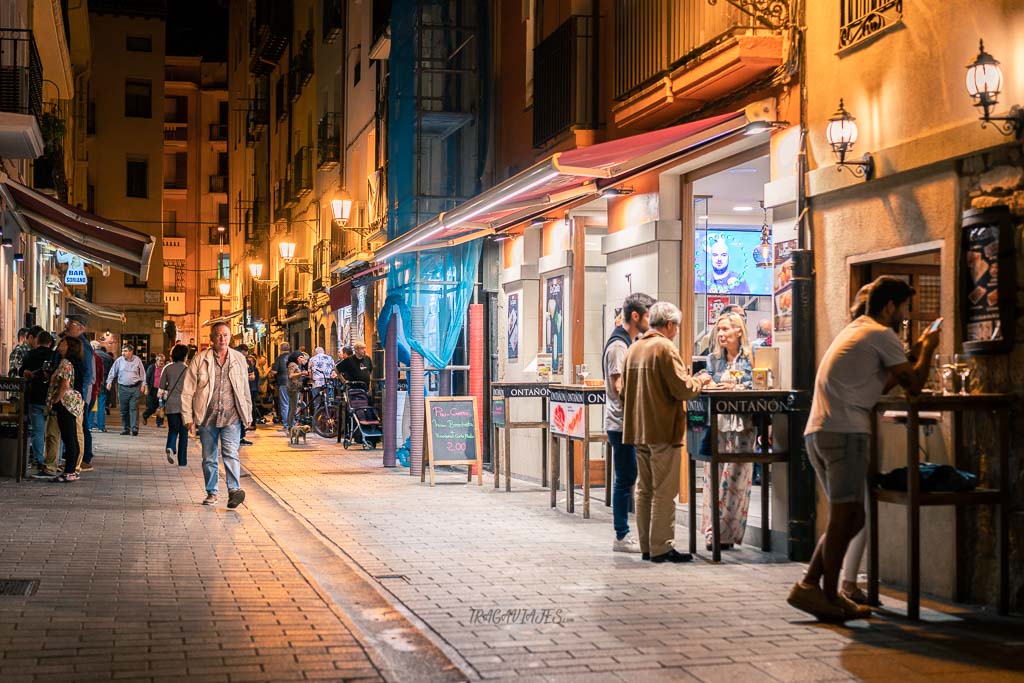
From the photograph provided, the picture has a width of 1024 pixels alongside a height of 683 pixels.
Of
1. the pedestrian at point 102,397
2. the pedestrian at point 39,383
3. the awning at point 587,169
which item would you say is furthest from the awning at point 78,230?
the awning at point 587,169

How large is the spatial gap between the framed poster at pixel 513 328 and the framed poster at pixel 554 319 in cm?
96

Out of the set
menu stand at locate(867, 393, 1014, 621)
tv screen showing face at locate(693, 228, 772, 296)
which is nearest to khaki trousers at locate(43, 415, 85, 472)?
tv screen showing face at locate(693, 228, 772, 296)

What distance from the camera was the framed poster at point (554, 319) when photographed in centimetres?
1712

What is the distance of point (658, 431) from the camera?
10188 millimetres

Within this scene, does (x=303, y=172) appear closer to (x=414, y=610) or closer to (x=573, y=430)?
(x=573, y=430)

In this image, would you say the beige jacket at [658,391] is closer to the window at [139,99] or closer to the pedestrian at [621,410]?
the pedestrian at [621,410]

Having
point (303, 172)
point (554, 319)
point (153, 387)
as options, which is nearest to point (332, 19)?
point (303, 172)

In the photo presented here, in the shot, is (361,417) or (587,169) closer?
(587,169)

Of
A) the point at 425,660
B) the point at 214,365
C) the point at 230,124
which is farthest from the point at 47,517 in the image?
the point at 230,124

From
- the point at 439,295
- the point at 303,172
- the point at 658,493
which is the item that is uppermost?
the point at 303,172

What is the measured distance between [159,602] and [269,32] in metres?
37.8

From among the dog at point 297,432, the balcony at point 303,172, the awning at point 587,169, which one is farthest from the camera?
the balcony at point 303,172

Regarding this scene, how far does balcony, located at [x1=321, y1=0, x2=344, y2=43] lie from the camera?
3481 cm

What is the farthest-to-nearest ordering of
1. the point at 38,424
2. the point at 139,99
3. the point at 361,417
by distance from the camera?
the point at 139,99, the point at 361,417, the point at 38,424
